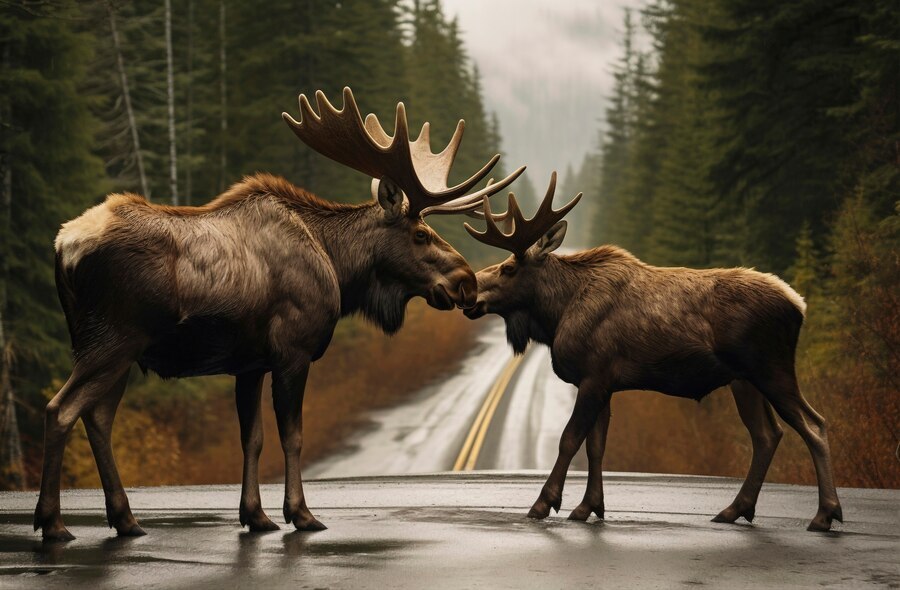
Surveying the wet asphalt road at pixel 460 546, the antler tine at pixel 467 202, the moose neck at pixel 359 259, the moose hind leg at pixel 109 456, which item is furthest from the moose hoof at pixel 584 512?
the moose hind leg at pixel 109 456

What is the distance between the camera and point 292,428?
28.8ft

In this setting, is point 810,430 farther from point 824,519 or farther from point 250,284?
point 250,284

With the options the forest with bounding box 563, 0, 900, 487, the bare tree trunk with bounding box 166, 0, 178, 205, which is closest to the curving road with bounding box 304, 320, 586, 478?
the forest with bounding box 563, 0, 900, 487

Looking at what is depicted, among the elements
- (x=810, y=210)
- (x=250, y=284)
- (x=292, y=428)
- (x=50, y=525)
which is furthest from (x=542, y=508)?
(x=810, y=210)

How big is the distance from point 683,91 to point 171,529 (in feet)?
121

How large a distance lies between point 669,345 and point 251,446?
3528 millimetres

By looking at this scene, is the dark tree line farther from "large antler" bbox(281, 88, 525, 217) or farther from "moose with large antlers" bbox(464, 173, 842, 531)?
"moose with large antlers" bbox(464, 173, 842, 531)

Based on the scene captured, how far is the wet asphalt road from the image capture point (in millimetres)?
6852

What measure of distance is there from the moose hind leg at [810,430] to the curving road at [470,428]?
492 inches

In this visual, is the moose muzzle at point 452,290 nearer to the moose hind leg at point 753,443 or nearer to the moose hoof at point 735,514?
the moose hind leg at point 753,443

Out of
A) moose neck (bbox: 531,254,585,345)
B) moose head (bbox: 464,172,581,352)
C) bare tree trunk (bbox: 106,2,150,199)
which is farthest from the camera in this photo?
bare tree trunk (bbox: 106,2,150,199)

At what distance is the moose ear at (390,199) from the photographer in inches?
375

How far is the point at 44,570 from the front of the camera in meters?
7.01

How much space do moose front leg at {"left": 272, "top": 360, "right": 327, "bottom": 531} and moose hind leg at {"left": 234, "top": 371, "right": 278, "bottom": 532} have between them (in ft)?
0.74
